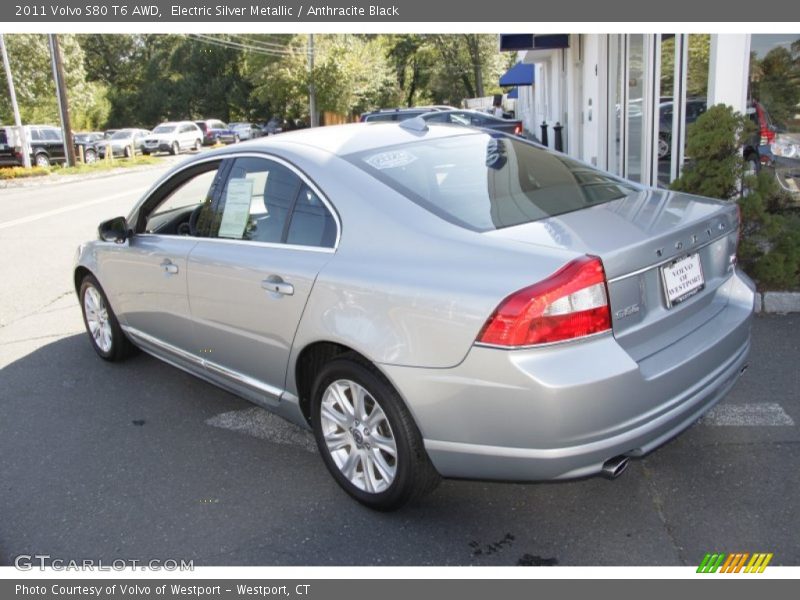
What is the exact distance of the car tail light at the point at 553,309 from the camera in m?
2.56

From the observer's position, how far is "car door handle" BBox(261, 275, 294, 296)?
10.9 feet

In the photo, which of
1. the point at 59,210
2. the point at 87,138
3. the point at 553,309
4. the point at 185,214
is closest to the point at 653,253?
the point at 553,309

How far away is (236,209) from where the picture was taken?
3.93 meters

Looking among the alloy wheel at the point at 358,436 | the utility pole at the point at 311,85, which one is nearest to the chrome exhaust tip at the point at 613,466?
the alloy wheel at the point at 358,436

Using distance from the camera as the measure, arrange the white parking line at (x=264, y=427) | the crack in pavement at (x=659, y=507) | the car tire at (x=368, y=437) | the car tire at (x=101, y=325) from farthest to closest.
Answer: the car tire at (x=101, y=325) < the white parking line at (x=264, y=427) < the car tire at (x=368, y=437) < the crack in pavement at (x=659, y=507)

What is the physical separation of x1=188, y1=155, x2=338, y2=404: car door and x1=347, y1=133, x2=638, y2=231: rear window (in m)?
0.39

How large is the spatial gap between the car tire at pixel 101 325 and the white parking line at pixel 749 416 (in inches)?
152

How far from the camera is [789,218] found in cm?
625

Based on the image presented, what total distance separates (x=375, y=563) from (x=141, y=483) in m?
1.41

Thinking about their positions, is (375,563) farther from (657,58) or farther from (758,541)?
(657,58)

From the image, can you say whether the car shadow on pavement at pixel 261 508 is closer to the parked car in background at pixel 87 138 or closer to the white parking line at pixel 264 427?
the white parking line at pixel 264 427

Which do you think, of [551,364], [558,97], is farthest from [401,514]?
[558,97]

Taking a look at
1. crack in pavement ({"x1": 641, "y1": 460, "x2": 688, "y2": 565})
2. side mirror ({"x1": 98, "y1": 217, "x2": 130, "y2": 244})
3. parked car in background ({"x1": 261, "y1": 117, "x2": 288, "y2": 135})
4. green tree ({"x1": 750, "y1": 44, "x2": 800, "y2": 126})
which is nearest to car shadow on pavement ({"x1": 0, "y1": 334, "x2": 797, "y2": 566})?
crack in pavement ({"x1": 641, "y1": 460, "x2": 688, "y2": 565})

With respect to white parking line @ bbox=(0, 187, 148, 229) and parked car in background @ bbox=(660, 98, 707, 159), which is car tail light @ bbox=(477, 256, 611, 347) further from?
white parking line @ bbox=(0, 187, 148, 229)
